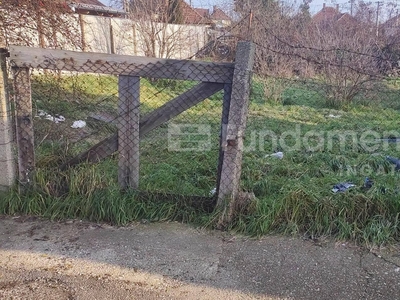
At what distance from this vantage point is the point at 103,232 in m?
3.06

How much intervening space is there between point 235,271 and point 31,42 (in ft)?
15.8

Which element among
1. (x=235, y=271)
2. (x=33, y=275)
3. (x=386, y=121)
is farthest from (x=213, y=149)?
(x=386, y=121)

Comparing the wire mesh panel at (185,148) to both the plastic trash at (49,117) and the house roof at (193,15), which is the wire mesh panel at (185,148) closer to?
the plastic trash at (49,117)

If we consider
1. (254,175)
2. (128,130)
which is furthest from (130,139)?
(254,175)

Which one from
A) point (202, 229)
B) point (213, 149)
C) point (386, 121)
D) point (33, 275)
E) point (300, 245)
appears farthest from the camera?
point (386, 121)

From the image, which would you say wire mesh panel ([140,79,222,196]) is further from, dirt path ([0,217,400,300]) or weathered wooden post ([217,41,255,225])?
dirt path ([0,217,400,300])

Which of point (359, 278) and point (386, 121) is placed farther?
point (386, 121)

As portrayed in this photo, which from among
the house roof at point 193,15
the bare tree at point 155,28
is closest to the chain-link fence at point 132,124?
the bare tree at point 155,28

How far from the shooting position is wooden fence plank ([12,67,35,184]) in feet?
10.4

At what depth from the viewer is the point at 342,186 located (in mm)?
3633

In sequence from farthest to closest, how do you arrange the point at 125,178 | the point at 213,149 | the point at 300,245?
the point at 213,149, the point at 125,178, the point at 300,245

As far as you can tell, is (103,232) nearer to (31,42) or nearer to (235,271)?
(235,271)

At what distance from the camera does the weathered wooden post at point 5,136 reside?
322 centimetres

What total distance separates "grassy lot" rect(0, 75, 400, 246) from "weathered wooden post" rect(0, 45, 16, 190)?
7.6 inches
